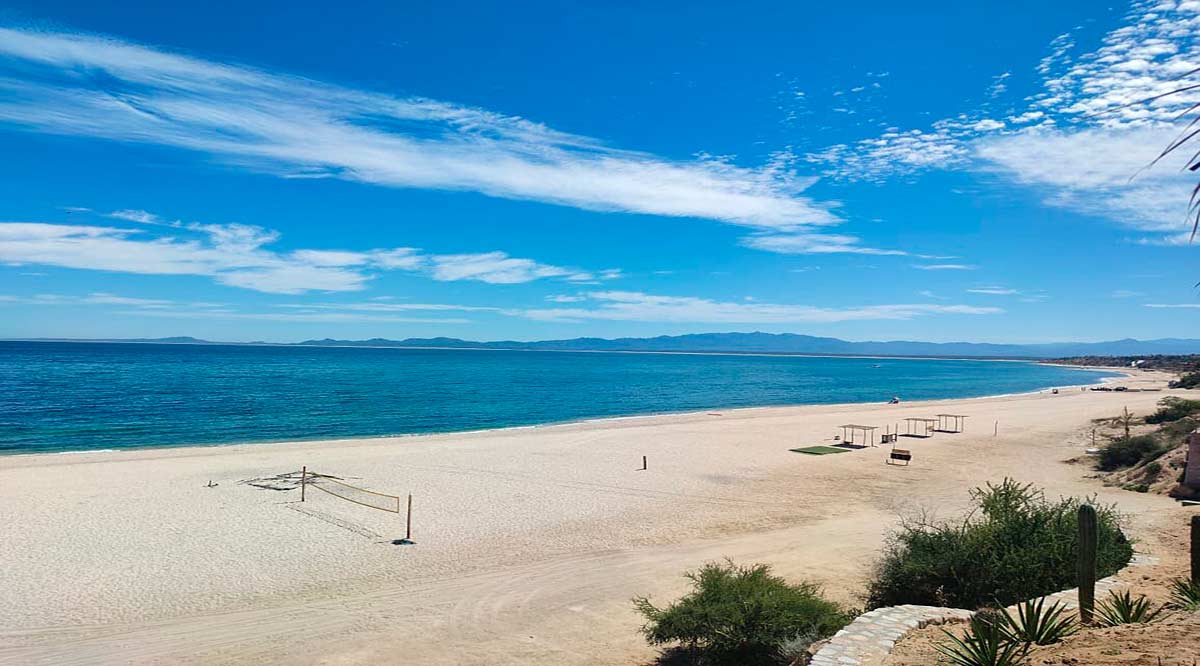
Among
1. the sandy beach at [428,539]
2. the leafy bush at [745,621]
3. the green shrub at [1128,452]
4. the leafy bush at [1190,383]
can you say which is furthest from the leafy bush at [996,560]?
the leafy bush at [1190,383]

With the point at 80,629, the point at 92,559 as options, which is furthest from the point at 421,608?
the point at 92,559

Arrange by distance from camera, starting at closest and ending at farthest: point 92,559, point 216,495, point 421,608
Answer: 1. point 421,608
2. point 92,559
3. point 216,495

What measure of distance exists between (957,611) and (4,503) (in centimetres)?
2459

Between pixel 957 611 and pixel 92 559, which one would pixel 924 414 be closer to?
pixel 957 611

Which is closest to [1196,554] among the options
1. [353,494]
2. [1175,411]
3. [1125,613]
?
[1125,613]

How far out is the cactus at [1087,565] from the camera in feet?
22.1

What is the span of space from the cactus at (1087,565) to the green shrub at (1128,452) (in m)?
21.1

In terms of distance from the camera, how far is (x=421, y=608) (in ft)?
40.0

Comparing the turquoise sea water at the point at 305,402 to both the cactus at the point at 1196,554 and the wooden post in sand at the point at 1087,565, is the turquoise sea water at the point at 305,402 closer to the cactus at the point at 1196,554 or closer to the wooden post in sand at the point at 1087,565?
the wooden post in sand at the point at 1087,565

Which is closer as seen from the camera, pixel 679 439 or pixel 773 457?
pixel 773 457

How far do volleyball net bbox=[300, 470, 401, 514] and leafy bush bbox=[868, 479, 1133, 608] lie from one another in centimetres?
1378

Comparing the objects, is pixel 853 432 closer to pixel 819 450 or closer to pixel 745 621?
pixel 819 450

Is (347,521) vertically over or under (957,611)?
under

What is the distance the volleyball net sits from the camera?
19844 millimetres
